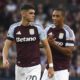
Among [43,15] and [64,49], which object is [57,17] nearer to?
[64,49]

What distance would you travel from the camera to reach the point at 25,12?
10.1m

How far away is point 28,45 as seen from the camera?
33.2 feet

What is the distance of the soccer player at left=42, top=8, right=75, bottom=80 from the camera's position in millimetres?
10500

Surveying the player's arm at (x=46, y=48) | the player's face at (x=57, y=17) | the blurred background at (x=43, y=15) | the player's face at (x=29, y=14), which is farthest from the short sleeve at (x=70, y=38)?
the blurred background at (x=43, y=15)

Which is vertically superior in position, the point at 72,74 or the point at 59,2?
the point at 59,2

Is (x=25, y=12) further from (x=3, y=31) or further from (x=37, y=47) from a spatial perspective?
(x=3, y=31)

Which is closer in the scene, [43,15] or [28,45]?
[28,45]

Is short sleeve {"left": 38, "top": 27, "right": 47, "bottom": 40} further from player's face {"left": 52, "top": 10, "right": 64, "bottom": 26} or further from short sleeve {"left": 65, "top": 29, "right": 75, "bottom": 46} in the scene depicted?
short sleeve {"left": 65, "top": 29, "right": 75, "bottom": 46}

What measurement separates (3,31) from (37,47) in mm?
7894

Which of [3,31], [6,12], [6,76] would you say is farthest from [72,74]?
[6,12]

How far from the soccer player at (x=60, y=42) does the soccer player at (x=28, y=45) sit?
41cm

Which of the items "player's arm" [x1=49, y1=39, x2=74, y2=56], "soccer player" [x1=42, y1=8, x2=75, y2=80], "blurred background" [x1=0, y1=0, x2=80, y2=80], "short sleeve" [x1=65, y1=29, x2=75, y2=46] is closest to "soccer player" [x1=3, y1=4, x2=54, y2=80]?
"player's arm" [x1=49, y1=39, x2=74, y2=56]

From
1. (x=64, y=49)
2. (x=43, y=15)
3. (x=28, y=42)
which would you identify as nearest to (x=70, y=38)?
(x=64, y=49)

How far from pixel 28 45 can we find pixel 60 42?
0.79m
